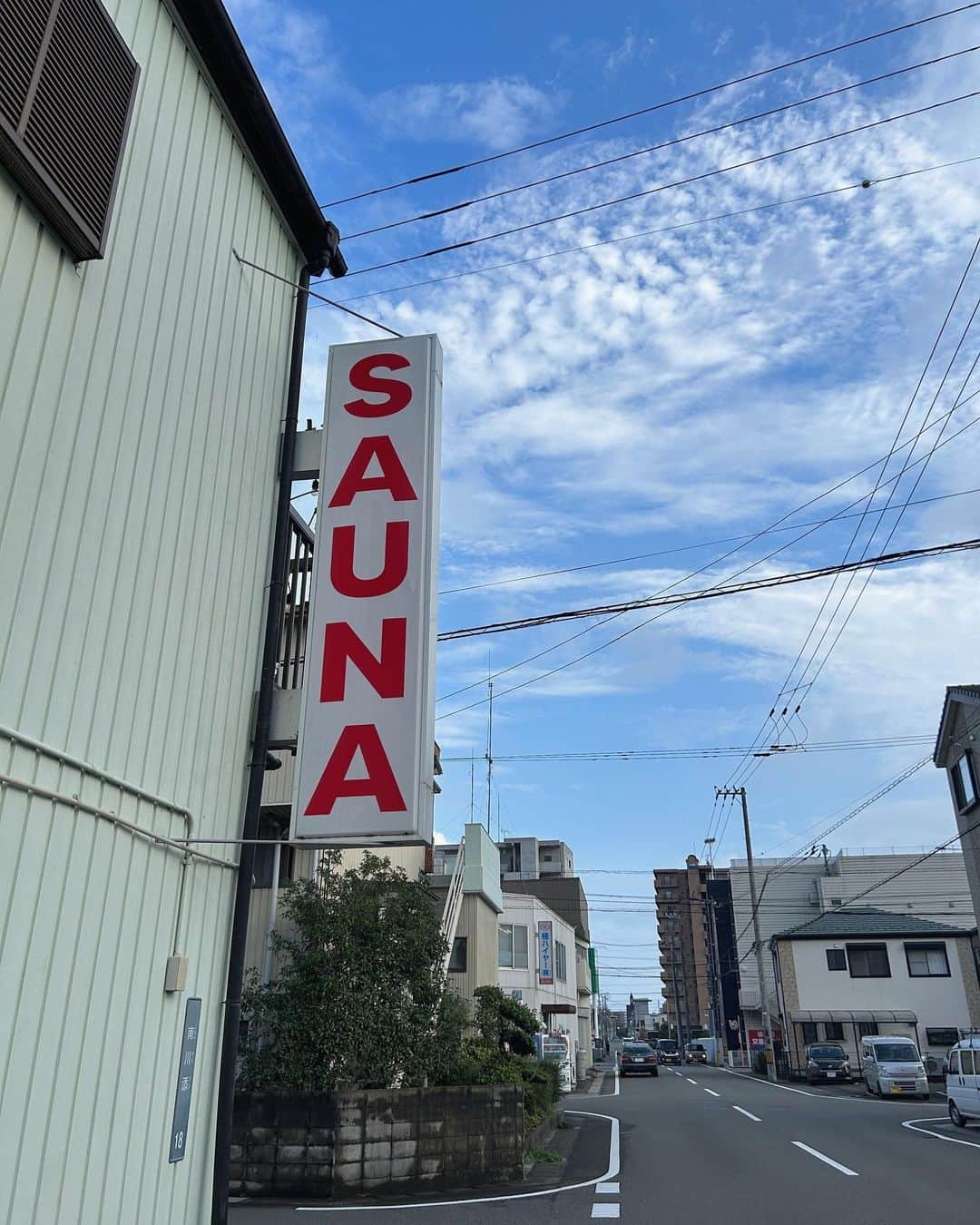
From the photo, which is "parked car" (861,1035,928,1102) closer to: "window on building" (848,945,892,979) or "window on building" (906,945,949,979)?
"window on building" (848,945,892,979)

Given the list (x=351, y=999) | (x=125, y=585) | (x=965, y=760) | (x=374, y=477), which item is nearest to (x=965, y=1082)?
(x=965, y=760)

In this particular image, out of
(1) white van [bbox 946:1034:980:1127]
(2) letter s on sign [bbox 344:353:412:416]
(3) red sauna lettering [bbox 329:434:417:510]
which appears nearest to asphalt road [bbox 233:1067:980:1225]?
(1) white van [bbox 946:1034:980:1127]

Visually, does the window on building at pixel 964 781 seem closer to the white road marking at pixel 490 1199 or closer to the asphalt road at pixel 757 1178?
the asphalt road at pixel 757 1178

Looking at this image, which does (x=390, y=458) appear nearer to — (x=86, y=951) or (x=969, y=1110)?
(x=86, y=951)

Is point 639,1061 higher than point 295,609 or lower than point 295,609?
lower

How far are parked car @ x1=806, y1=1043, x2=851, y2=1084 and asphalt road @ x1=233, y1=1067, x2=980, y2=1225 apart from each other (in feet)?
50.5

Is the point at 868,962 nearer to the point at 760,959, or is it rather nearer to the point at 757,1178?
the point at 760,959

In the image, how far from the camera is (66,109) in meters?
4.81

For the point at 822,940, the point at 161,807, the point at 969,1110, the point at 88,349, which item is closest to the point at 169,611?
the point at 161,807

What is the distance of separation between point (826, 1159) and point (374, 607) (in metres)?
12.6

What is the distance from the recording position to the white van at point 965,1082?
18562 mm

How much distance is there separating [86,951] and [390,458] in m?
3.71

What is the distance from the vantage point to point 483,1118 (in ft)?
37.2

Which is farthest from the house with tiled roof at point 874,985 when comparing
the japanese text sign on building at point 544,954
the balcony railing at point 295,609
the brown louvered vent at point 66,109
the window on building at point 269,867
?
the brown louvered vent at point 66,109
